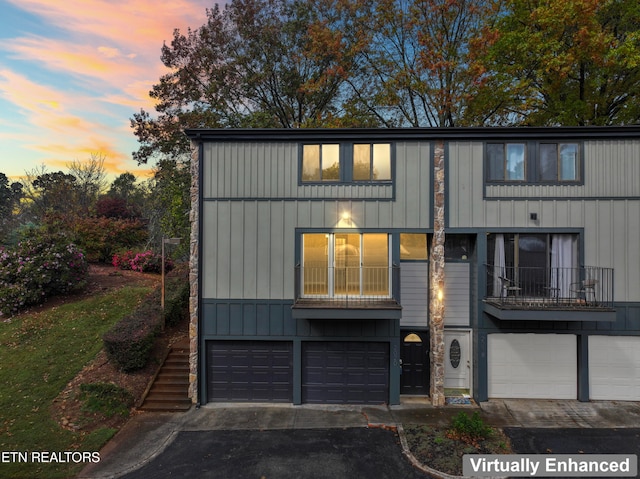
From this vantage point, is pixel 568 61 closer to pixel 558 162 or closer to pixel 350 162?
pixel 558 162

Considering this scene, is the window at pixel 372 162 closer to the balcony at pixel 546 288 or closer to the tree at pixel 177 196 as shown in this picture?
the balcony at pixel 546 288

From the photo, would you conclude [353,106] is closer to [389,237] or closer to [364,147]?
[364,147]

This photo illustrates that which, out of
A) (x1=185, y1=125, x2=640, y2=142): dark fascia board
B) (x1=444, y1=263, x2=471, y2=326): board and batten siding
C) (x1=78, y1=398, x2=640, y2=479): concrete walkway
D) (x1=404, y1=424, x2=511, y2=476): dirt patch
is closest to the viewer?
(x1=404, y1=424, x2=511, y2=476): dirt patch

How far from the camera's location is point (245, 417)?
8531 millimetres

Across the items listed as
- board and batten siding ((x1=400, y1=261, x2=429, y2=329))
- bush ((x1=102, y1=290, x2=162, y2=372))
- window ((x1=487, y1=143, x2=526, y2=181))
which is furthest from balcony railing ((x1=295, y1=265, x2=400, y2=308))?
bush ((x1=102, y1=290, x2=162, y2=372))

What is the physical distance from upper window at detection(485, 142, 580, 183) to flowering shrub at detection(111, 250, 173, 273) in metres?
17.2

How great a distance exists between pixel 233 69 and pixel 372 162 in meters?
11.7

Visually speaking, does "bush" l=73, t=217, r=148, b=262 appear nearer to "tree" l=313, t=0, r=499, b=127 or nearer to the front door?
"tree" l=313, t=0, r=499, b=127

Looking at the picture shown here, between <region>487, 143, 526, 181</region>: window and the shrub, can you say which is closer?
the shrub

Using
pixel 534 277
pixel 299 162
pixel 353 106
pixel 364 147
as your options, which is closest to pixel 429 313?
pixel 534 277

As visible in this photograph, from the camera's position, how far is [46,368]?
9.54 meters

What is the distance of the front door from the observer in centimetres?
966

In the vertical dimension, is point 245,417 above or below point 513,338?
below

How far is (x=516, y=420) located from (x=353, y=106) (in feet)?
49.3
